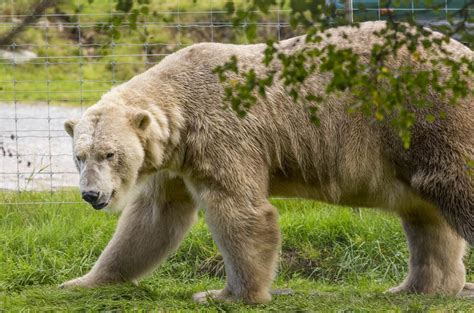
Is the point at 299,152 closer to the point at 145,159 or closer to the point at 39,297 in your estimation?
the point at 145,159

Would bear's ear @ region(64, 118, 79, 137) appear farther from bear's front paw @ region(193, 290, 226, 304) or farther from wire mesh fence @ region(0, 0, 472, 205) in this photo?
wire mesh fence @ region(0, 0, 472, 205)

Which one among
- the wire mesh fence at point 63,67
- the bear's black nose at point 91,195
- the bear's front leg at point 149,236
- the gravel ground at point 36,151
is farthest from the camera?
the wire mesh fence at point 63,67

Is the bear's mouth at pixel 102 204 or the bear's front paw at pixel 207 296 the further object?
the bear's front paw at pixel 207 296

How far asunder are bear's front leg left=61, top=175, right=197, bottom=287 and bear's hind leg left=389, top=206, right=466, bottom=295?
1.53 meters

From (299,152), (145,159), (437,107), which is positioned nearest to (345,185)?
(299,152)

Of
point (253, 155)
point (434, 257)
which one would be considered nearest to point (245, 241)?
point (253, 155)

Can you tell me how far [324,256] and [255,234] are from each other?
1.59 metres

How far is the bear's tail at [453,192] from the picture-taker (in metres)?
5.87

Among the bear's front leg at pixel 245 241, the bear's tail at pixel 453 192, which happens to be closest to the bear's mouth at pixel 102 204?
the bear's front leg at pixel 245 241

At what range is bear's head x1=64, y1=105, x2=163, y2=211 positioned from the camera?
5.64m

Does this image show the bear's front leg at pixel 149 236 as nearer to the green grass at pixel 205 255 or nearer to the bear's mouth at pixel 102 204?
the green grass at pixel 205 255

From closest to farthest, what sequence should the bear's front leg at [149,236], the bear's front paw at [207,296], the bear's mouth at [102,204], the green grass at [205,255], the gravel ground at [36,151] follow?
the bear's mouth at [102,204], the bear's front paw at [207,296], the bear's front leg at [149,236], the green grass at [205,255], the gravel ground at [36,151]

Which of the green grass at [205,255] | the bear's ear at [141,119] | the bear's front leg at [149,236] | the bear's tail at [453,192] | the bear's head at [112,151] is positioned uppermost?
the bear's ear at [141,119]

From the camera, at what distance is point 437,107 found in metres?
5.91
